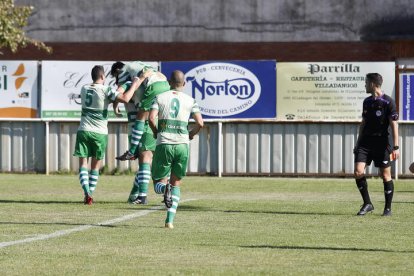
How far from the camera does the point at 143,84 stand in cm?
1944

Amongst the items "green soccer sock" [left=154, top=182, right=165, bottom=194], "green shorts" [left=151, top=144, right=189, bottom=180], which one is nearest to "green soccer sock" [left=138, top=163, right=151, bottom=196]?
"green soccer sock" [left=154, top=182, right=165, bottom=194]

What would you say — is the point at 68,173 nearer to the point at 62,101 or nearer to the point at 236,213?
the point at 62,101

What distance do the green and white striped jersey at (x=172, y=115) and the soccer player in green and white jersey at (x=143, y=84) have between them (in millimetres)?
3843

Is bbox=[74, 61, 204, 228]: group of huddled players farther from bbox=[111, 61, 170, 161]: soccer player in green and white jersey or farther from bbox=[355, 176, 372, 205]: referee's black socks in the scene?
bbox=[355, 176, 372, 205]: referee's black socks

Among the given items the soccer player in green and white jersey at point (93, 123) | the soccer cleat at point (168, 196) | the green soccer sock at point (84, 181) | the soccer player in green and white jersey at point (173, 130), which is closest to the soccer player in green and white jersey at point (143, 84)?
the soccer player in green and white jersey at point (93, 123)

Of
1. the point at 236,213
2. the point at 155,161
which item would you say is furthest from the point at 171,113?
the point at 236,213

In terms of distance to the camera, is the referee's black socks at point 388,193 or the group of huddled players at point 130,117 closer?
the referee's black socks at point 388,193

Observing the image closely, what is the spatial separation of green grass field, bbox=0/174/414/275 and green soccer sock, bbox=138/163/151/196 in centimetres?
28

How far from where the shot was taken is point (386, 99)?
1773 cm

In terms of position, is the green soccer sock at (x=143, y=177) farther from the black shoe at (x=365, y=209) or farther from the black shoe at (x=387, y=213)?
the black shoe at (x=387, y=213)

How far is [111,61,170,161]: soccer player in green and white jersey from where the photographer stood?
19328mm

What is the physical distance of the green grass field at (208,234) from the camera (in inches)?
433

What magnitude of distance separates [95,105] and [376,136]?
4.36 metres

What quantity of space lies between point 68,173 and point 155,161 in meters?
13.8
